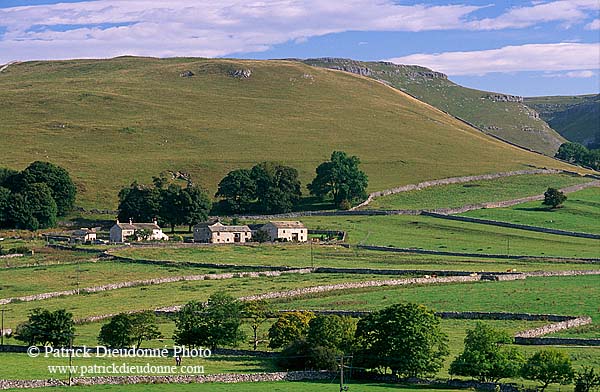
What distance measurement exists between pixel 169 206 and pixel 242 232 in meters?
11.3

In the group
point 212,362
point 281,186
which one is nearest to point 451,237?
point 281,186

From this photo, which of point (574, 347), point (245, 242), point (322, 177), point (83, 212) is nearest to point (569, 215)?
point (322, 177)

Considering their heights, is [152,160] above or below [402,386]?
above

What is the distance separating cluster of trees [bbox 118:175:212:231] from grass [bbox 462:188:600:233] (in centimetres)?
3643

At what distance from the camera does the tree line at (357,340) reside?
46562 millimetres

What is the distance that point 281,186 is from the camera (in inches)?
5340

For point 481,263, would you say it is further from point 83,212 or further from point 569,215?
point 83,212

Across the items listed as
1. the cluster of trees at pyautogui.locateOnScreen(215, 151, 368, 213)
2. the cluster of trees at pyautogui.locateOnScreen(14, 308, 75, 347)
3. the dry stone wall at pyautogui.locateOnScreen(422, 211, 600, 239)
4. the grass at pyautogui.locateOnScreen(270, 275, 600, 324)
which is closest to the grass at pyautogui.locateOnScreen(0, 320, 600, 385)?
the cluster of trees at pyautogui.locateOnScreen(14, 308, 75, 347)

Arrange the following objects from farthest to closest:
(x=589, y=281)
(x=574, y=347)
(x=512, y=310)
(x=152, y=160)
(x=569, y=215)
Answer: (x=152, y=160) < (x=569, y=215) < (x=589, y=281) < (x=512, y=310) < (x=574, y=347)

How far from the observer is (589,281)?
82562 millimetres

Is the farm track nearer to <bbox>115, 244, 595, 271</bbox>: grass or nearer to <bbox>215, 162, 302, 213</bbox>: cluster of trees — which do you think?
<bbox>115, 244, 595, 271</bbox>: grass

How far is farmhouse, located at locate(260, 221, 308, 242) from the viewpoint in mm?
114625

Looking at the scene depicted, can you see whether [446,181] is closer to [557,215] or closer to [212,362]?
[557,215]

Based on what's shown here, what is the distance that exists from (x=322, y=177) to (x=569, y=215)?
114ft
